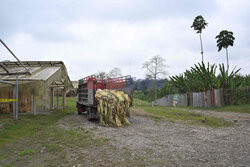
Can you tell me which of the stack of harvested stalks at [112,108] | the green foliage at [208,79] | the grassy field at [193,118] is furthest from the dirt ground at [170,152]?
the green foliage at [208,79]

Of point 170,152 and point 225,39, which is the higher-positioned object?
point 225,39

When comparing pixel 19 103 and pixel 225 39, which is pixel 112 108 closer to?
pixel 19 103

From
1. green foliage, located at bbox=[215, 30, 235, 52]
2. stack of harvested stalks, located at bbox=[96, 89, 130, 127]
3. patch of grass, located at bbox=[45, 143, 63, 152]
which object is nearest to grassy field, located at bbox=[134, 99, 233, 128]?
stack of harvested stalks, located at bbox=[96, 89, 130, 127]

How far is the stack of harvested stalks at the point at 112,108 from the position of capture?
9.44 m

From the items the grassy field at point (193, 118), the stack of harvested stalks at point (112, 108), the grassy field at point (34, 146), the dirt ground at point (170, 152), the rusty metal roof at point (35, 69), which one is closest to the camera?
the dirt ground at point (170, 152)

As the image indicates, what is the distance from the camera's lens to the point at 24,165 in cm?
416

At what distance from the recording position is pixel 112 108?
30.8ft

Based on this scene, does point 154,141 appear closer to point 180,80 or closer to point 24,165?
point 24,165

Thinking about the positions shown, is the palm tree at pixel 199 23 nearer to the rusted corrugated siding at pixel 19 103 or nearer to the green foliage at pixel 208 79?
the green foliage at pixel 208 79

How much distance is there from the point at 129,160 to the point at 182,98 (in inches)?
1027

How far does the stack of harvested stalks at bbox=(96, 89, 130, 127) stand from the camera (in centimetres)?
944

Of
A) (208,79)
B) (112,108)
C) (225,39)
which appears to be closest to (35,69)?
(112,108)

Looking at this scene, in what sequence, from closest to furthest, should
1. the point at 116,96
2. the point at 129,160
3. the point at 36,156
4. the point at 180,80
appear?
the point at 129,160 < the point at 36,156 < the point at 116,96 < the point at 180,80

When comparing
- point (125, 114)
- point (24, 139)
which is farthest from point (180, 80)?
point (24, 139)
